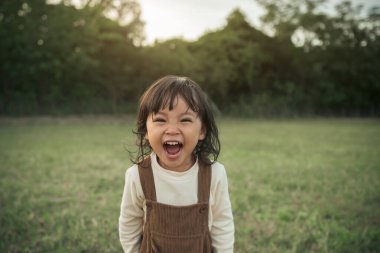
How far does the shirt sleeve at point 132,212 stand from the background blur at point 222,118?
3.38 ft

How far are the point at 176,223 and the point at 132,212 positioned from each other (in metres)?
0.25

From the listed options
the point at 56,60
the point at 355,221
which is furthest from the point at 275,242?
the point at 56,60

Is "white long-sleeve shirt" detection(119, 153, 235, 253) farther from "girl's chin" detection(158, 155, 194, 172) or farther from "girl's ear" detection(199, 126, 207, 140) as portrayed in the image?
"girl's ear" detection(199, 126, 207, 140)

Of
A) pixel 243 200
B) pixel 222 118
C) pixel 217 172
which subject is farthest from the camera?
pixel 222 118

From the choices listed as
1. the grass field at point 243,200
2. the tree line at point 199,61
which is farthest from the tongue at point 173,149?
the tree line at point 199,61

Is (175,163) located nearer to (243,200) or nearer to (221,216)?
(221,216)

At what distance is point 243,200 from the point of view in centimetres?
383

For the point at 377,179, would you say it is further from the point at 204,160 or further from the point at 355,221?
the point at 204,160

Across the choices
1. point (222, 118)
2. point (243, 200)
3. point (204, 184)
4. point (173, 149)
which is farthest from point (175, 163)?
point (222, 118)

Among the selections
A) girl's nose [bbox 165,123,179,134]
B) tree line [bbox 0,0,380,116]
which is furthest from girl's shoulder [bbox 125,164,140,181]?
tree line [bbox 0,0,380,116]

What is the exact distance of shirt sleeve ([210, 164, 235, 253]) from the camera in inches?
64.5

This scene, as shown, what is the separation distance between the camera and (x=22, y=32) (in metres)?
16.4

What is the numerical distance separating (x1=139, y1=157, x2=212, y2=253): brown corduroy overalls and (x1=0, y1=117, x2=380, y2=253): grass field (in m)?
0.40

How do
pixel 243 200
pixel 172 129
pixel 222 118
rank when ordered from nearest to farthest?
pixel 172 129
pixel 243 200
pixel 222 118
